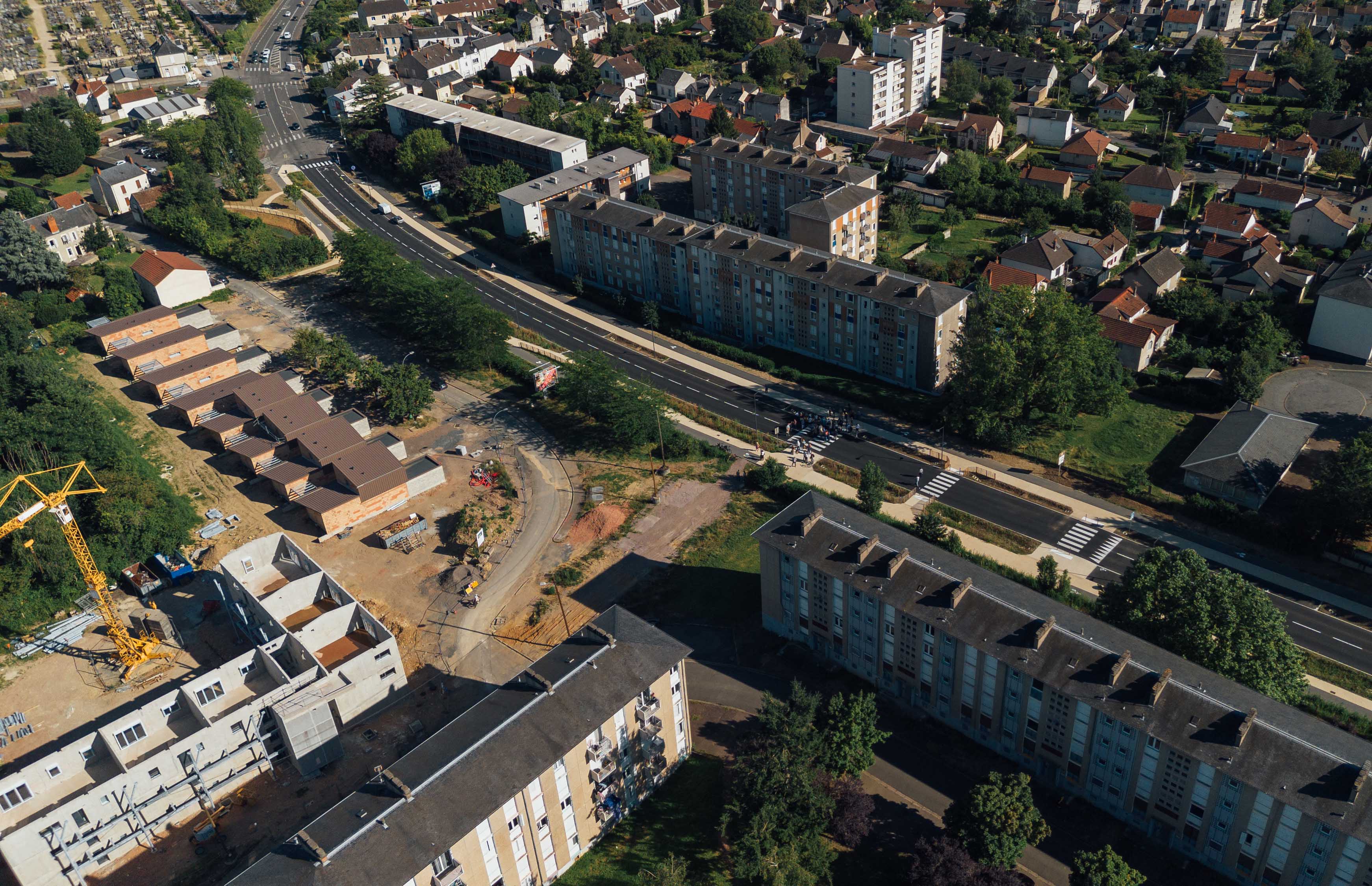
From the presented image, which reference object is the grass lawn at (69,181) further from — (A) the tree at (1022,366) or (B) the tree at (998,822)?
(B) the tree at (998,822)

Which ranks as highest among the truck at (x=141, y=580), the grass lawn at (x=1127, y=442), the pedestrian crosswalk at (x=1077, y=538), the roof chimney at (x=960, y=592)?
the roof chimney at (x=960, y=592)

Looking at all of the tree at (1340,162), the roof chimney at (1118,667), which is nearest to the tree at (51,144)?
the roof chimney at (1118,667)

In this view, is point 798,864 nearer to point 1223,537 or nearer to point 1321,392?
point 1223,537

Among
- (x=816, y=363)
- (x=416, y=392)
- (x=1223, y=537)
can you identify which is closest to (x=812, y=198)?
(x=816, y=363)

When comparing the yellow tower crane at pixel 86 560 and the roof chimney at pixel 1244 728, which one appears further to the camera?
the yellow tower crane at pixel 86 560

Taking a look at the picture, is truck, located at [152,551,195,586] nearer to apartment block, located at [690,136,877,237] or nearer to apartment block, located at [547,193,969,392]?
apartment block, located at [547,193,969,392]

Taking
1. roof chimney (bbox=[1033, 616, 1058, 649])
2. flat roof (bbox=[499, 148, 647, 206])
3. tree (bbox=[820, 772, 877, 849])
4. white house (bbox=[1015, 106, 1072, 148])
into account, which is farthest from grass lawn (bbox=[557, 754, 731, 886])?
white house (bbox=[1015, 106, 1072, 148])

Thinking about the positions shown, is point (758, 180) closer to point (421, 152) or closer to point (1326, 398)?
point (421, 152)
